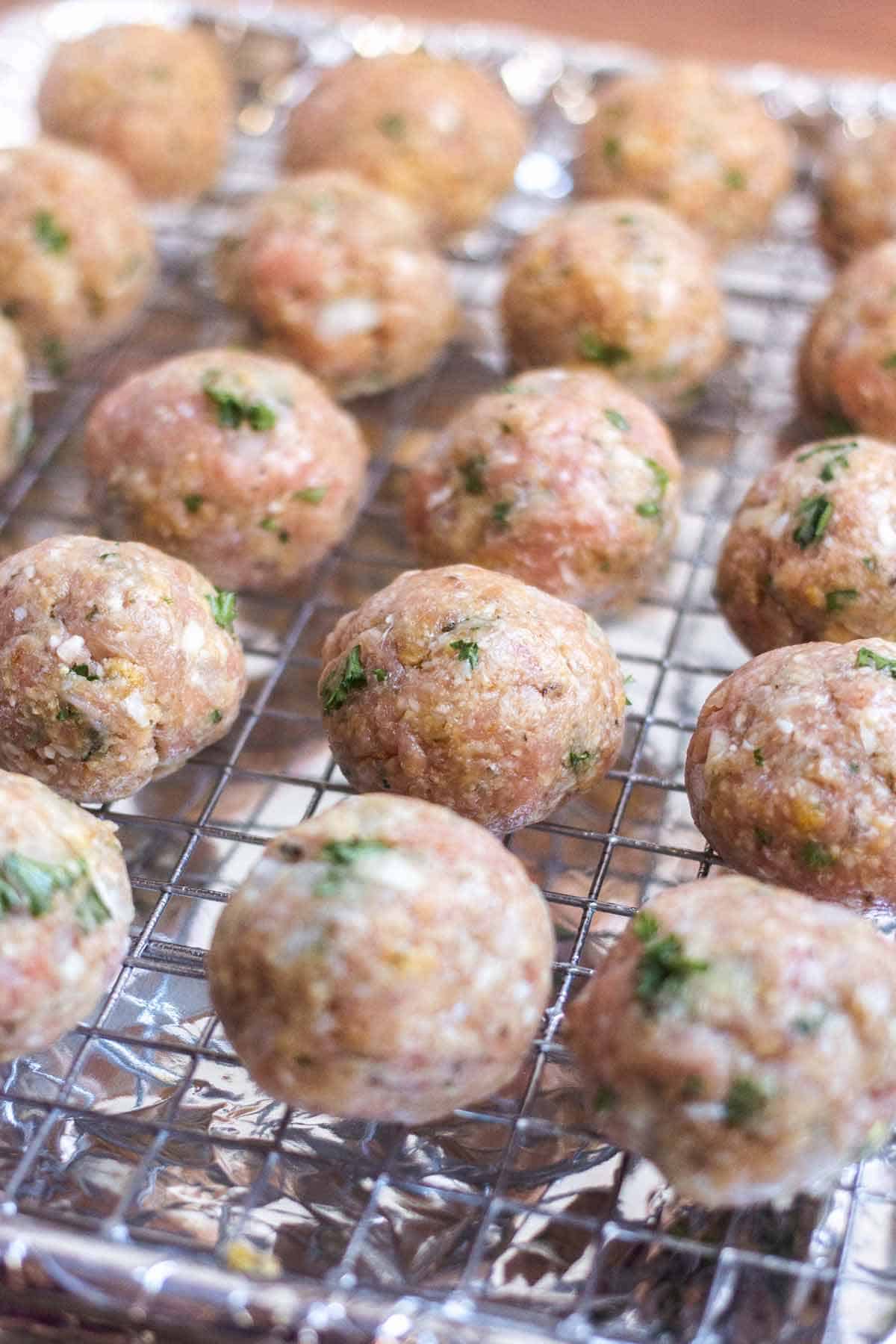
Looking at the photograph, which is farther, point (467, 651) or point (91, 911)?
point (467, 651)

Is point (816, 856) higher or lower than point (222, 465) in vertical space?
lower

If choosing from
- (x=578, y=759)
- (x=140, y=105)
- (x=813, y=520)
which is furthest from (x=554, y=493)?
(x=140, y=105)

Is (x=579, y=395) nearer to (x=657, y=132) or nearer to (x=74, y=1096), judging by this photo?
(x=657, y=132)

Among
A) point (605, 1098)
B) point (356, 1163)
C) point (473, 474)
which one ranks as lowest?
point (356, 1163)

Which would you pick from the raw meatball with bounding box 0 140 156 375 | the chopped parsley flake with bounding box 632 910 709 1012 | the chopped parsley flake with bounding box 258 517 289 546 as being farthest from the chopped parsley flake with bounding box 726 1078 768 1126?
the raw meatball with bounding box 0 140 156 375

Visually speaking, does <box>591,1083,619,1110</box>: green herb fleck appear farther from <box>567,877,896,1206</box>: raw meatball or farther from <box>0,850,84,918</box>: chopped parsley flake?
<box>0,850,84,918</box>: chopped parsley flake

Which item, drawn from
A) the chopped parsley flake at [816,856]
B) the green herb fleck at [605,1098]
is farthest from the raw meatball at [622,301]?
the green herb fleck at [605,1098]

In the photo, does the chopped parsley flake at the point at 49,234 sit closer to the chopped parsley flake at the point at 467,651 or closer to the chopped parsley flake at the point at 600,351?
the chopped parsley flake at the point at 600,351

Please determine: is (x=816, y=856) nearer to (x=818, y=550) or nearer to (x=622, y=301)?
(x=818, y=550)
